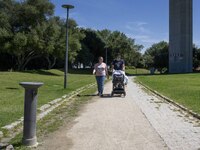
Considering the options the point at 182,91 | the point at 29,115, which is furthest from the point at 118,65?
the point at 29,115

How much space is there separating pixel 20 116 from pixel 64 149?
382cm

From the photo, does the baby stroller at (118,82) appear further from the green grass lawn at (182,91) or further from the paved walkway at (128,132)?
the paved walkway at (128,132)

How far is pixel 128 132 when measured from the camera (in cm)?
815

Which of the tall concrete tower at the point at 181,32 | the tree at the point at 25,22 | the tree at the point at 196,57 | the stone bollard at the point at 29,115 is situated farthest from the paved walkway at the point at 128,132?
the tree at the point at 196,57

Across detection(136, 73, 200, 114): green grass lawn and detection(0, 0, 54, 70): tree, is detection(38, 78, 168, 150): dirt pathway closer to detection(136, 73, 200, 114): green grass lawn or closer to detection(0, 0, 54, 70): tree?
detection(136, 73, 200, 114): green grass lawn

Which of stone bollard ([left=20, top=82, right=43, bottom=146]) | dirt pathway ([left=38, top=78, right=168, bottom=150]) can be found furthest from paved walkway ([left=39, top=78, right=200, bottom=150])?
stone bollard ([left=20, top=82, right=43, bottom=146])

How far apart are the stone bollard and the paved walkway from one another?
288 mm

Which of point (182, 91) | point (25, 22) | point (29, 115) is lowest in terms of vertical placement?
point (182, 91)

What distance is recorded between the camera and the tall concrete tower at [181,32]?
68438mm

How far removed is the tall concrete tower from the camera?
68.4m

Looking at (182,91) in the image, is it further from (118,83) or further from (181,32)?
(181,32)

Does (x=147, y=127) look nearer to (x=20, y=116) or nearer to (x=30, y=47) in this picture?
(x=20, y=116)

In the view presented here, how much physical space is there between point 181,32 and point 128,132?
62583mm

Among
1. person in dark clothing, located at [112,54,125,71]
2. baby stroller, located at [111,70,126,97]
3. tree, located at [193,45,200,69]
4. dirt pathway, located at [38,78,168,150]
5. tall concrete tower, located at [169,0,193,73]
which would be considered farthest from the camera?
tree, located at [193,45,200,69]
